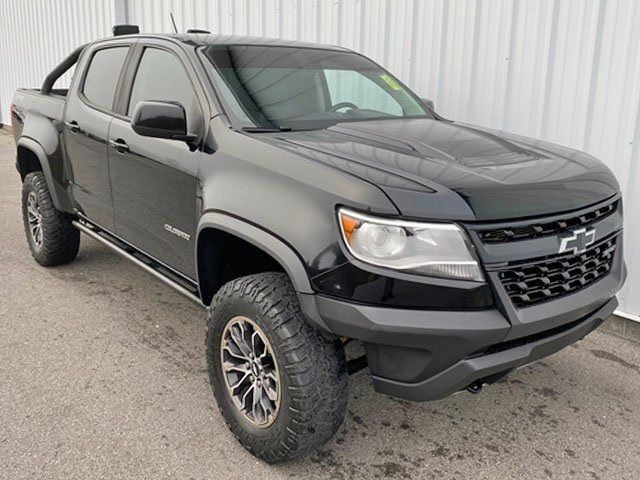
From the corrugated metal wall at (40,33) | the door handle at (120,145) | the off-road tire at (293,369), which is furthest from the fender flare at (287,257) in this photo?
the corrugated metal wall at (40,33)

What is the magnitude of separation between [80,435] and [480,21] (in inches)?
152

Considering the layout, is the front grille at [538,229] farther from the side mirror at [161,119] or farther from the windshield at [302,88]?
the side mirror at [161,119]

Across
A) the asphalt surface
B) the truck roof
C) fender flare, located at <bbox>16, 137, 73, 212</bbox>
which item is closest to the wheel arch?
the asphalt surface

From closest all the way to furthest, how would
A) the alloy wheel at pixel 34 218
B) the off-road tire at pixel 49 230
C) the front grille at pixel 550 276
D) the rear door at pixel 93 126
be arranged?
the front grille at pixel 550 276 → the rear door at pixel 93 126 → the off-road tire at pixel 49 230 → the alloy wheel at pixel 34 218

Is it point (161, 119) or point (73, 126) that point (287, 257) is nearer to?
point (161, 119)

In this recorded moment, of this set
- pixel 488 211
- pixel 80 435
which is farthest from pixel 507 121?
pixel 80 435

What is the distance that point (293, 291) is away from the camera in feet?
7.78

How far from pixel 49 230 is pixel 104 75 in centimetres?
137

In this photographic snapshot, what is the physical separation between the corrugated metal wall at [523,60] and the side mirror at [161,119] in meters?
2.65

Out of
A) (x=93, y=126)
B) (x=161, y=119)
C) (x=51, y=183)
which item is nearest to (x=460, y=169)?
(x=161, y=119)

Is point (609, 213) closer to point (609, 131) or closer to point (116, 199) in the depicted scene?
point (609, 131)

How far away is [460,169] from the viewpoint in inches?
92.0

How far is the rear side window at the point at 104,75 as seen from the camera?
12.6 ft

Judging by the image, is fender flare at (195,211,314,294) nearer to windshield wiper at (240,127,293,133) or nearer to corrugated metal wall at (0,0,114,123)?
windshield wiper at (240,127,293,133)
